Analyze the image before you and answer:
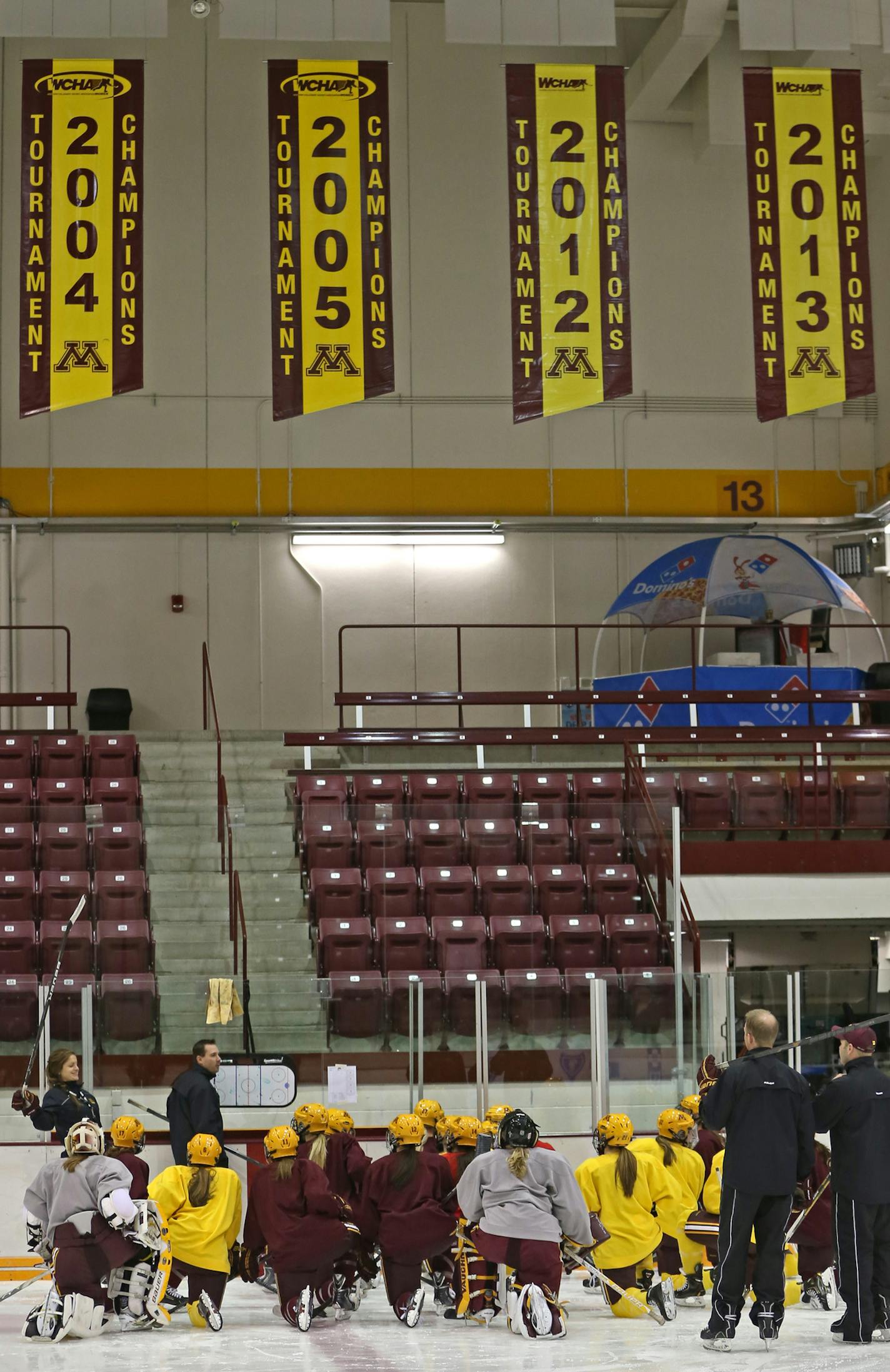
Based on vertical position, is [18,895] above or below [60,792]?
below

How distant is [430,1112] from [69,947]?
4761 millimetres

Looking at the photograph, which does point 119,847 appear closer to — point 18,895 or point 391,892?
point 18,895

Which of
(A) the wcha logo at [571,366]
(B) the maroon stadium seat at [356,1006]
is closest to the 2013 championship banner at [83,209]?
(A) the wcha logo at [571,366]

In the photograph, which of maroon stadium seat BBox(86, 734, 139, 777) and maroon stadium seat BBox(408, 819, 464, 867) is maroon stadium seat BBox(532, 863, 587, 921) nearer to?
maroon stadium seat BBox(408, 819, 464, 867)

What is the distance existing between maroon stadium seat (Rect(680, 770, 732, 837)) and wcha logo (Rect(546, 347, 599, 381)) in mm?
4087

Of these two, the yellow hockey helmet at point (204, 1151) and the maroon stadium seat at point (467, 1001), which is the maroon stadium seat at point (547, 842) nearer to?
the maroon stadium seat at point (467, 1001)

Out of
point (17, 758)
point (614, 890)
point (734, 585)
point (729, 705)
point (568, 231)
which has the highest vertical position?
point (568, 231)

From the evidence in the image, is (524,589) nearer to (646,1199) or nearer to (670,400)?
(670,400)

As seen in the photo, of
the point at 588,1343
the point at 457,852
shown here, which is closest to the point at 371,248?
the point at 457,852

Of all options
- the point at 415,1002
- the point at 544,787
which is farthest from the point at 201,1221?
the point at 544,787

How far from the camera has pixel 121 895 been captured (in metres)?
14.6

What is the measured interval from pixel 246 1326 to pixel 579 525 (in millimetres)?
15995

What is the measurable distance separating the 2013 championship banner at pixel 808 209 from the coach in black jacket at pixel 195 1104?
818cm

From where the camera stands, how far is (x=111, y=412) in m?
23.3
